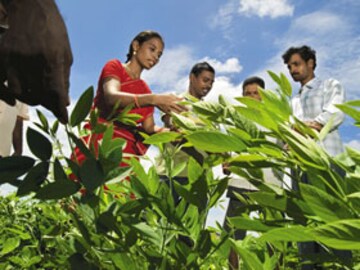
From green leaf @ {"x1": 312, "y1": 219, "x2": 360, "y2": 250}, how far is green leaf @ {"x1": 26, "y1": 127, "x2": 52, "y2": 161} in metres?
0.44

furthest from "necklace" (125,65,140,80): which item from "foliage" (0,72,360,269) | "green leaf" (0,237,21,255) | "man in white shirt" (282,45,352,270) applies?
"foliage" (0,72,360,269)

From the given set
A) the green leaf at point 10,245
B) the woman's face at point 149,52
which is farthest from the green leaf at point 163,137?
→ the woman's face at point 149,52

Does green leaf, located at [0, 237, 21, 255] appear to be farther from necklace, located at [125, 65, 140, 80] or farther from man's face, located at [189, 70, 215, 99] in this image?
man's face, located at [189, 70, 215, 99]

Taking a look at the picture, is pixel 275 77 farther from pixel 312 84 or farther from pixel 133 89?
pixel 312 84

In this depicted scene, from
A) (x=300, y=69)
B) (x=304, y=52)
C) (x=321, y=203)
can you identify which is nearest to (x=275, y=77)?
(x=321, y=203)

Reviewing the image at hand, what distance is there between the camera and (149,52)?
3117 millimetres

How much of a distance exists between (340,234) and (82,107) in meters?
0.46

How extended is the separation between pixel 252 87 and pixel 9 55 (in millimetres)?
3419

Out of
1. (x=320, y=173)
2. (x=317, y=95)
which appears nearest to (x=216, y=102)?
(x=320, y=173)

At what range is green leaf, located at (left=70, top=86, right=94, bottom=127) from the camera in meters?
0.86

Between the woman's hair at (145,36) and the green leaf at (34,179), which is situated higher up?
the woman's hair at (145,36)

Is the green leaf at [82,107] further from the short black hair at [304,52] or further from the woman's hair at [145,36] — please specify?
the short black hair at [304,52]

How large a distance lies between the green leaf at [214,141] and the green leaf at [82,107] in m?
0.20

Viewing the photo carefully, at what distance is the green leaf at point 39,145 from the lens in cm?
83
